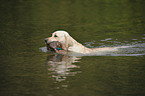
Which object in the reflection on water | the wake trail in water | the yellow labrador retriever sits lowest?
the reflection on water

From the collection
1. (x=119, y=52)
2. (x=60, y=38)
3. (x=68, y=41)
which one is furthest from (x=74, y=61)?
(x=119, y=52)

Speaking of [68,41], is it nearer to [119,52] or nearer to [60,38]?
[60,38]

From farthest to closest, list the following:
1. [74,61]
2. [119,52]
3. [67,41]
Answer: [119,52]
[67,41]
[74,61]

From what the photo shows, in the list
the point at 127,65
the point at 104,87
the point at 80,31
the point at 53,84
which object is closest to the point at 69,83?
the point at 53,84

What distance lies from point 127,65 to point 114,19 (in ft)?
36.6

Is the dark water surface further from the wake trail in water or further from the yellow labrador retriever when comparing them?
the yellow labrador retriever

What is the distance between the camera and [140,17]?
21062mm

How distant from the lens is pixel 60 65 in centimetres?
1015

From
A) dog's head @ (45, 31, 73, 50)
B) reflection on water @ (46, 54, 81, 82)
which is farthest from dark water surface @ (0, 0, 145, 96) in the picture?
dog's head @ (45, 31, 73, 50)

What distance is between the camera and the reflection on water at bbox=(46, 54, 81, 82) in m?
9.08

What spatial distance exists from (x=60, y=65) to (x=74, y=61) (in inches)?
28.0

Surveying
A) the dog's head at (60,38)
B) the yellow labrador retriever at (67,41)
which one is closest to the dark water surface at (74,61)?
the yellow labrador retriever at (67,41)

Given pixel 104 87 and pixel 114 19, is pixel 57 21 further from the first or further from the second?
pixel 104 87

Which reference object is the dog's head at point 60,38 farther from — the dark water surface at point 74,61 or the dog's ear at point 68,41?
the dark water surface at point 74,61
